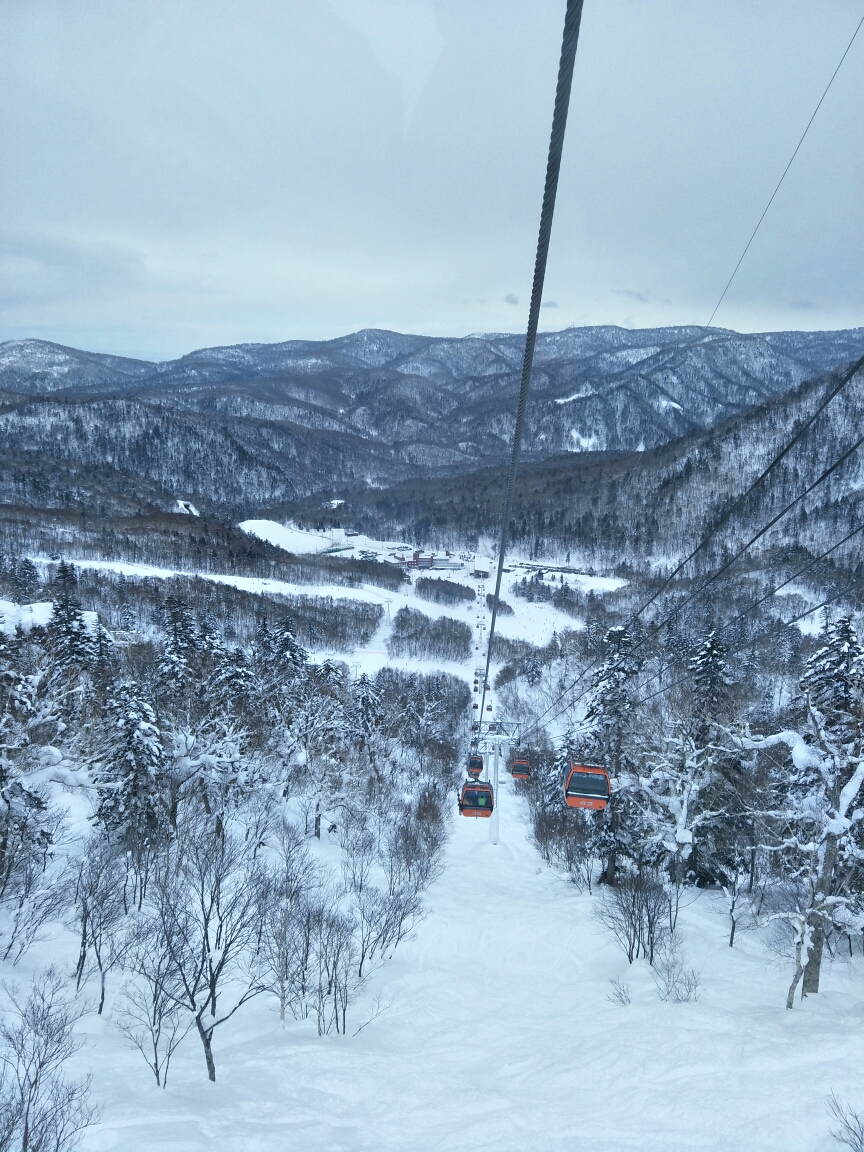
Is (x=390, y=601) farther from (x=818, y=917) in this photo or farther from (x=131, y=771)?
(x=818, y=917)

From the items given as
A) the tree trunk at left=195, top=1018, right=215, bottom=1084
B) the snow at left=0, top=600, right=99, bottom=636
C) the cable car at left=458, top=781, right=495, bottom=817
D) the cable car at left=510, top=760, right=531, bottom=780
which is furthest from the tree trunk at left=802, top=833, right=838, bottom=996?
the snow at left=0, top=600, right=99, bottom=636

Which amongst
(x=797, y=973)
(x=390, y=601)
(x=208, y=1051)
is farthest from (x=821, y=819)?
(x=390, y=601)

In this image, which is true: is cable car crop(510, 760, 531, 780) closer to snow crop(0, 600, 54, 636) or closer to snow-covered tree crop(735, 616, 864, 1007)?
snow-covered tree crop(735, 616, 864, 1007)

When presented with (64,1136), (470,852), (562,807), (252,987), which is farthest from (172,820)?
(562,807)

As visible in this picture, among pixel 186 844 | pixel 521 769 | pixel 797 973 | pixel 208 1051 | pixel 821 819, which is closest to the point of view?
pixel 208 1051

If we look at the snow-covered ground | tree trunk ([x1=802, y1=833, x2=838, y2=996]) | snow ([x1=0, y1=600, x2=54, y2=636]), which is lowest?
the snow-covered ground
